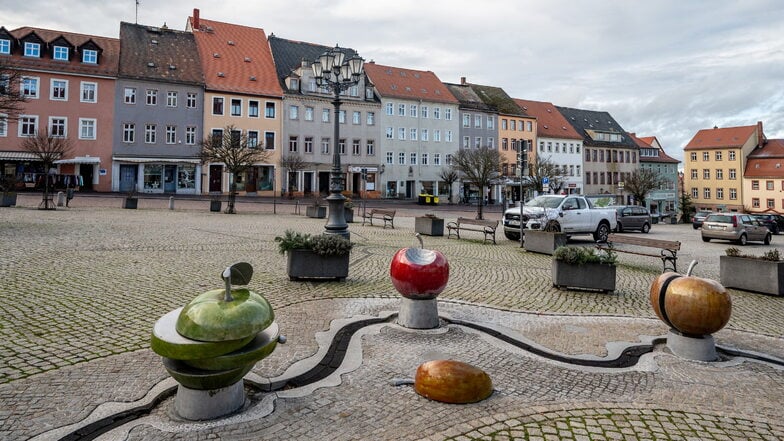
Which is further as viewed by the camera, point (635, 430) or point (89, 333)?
point (89, 333)

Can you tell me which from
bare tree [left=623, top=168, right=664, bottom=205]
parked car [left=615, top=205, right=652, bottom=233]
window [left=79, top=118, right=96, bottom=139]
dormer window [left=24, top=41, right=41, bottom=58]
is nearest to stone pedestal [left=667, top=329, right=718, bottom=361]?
parked car [left=615, top=205, right=652, bottom=233]

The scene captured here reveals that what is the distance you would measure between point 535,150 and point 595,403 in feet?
209

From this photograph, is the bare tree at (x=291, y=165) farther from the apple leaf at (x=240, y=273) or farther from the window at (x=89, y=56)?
the apple leaf at (x=240, y=273)

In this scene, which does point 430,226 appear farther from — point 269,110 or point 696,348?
point 269,110

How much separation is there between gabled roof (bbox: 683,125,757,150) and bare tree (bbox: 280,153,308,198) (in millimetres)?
70175

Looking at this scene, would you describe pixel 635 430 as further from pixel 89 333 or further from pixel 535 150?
pixel 535 150

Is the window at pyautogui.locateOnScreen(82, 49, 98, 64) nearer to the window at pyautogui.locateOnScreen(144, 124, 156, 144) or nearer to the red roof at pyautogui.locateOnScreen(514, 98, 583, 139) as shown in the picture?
the window at pyautogui.locateOnScreen(144, 124, 156, 144)

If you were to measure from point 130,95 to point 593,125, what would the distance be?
61.9 metres

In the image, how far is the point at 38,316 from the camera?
642 cm

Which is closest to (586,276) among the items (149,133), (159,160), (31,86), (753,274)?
(753,274)

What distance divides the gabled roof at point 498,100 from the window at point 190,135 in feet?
119

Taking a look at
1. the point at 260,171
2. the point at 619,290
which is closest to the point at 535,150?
the point at 260,171

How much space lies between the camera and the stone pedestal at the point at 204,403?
3.84 meters

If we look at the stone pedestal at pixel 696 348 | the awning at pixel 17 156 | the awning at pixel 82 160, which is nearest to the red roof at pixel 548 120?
the awning at pixel 82 160
